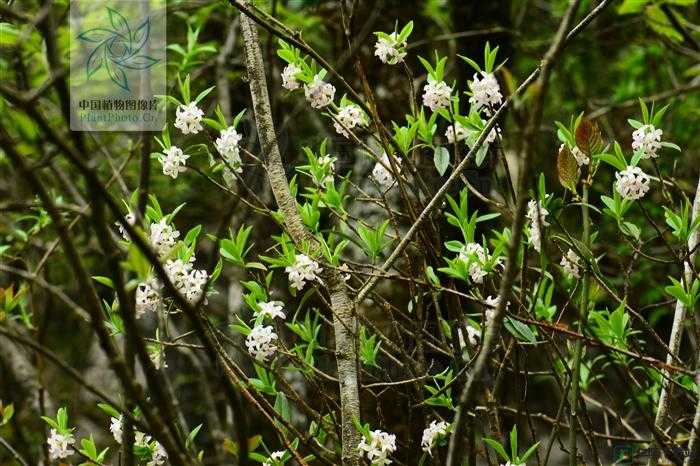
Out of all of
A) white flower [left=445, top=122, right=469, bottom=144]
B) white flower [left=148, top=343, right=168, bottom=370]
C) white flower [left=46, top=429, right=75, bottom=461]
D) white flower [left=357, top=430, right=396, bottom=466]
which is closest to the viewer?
white flower [left=357, top=430, right=396, bottom=466]

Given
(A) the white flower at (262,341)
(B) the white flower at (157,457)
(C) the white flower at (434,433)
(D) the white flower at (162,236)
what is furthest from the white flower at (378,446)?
(D) the white flower at (162,236)

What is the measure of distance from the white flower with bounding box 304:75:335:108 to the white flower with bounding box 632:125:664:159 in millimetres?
621

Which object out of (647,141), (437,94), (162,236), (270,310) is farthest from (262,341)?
(647,141)

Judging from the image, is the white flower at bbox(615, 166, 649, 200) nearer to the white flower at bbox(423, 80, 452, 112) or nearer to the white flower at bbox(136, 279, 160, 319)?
the white flower at bbox(423, 80, 452, 112)

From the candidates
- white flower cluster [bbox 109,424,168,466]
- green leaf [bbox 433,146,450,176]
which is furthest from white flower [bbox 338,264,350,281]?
white flower cluster [bbox 109,424,168,466]

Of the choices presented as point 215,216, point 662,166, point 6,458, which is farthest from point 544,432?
point 6,458

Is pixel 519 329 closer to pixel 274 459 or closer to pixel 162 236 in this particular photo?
pixel 274 459

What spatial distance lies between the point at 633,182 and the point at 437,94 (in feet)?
1.41

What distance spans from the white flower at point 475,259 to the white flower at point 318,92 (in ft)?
1.41

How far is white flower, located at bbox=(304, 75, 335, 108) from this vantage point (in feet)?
5.80

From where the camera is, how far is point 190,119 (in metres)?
1.76

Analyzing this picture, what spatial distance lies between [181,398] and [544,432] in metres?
2.43

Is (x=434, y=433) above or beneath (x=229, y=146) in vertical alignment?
beneath

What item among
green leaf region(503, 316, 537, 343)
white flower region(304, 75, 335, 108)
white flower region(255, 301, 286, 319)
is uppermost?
white flower region(304, 75, 335, 108)
